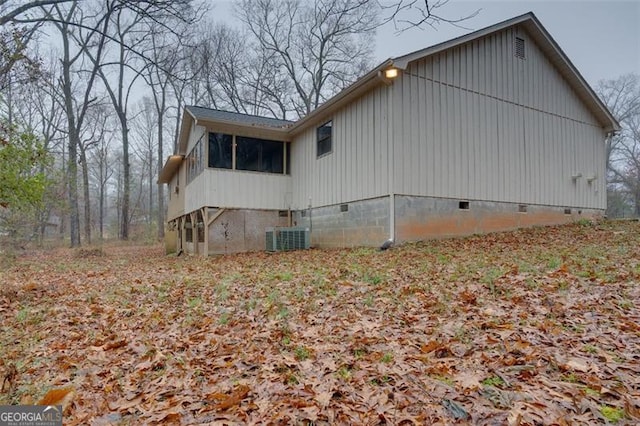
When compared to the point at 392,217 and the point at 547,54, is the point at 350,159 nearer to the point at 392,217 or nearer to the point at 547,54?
the point at 392,217

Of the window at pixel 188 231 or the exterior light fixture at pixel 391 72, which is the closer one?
the exterior light fixture at pixel 391 72

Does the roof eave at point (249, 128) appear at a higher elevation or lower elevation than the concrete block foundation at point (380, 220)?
higher

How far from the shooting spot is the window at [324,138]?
11.6 metres

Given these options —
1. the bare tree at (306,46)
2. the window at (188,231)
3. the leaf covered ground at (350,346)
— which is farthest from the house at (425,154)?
the bare tree at (306,46)

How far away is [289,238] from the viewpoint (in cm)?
1209

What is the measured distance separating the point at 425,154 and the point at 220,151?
21.8 ft

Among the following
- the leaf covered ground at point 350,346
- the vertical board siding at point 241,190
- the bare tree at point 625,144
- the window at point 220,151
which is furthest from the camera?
the bare tree at point 625,144

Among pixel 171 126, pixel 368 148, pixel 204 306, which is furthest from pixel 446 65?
pixel 171 126

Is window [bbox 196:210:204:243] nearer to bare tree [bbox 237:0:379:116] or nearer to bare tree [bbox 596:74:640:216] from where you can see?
bare tree [bbox 237:0:379:116]

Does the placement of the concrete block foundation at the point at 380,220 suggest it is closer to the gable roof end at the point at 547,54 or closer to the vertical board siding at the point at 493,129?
the vertical board siding at the point at 493,129

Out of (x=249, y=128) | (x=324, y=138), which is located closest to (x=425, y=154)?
(x=324, y=138)

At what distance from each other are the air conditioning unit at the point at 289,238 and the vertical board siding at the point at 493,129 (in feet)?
13.0

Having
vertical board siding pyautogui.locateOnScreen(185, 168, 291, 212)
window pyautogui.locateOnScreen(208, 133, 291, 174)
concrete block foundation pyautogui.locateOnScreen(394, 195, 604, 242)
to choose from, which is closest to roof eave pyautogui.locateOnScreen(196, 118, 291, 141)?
window pyautogui.locateOnScreen(208, 133, 291, 174)

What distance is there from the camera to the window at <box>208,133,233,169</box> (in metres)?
12.4
